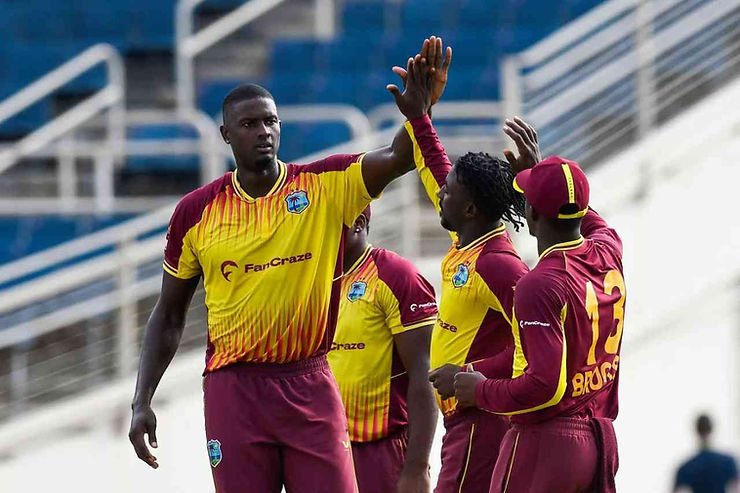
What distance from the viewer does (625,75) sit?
32.6 ft

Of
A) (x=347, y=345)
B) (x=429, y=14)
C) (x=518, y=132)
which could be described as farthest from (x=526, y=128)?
(x=429, y=14)

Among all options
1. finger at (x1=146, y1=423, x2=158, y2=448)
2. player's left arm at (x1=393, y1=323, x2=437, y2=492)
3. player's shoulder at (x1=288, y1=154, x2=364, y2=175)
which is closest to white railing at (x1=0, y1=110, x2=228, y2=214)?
player's left arm at (x1=393, y1=323, x2=437, y2=492)

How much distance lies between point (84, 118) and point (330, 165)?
20.3 feet

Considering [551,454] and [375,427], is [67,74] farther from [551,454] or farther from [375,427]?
[551,454]

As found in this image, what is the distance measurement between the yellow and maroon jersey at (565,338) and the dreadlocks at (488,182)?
Answer: 58cm

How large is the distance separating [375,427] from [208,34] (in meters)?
7.86

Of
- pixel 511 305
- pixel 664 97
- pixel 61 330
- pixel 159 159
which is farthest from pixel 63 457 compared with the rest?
pixel 511 305

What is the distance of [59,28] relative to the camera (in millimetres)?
14398

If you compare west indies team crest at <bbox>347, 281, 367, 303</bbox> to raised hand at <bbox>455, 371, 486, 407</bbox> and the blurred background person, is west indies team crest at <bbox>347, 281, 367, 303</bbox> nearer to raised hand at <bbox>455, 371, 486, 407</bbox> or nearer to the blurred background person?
raised hand at <bbox>455, 371, 486, 407</bbox>

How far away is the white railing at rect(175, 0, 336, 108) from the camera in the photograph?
13039mm

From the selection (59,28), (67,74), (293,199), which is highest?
(59,28)

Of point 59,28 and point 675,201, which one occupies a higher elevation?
point 59,28

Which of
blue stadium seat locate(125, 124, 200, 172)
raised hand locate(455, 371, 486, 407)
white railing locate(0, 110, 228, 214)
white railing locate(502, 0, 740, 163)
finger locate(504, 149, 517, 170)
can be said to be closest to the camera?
raised hand locate(455, 371, 486, 407)

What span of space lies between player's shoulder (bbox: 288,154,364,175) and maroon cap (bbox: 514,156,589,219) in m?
0.78
